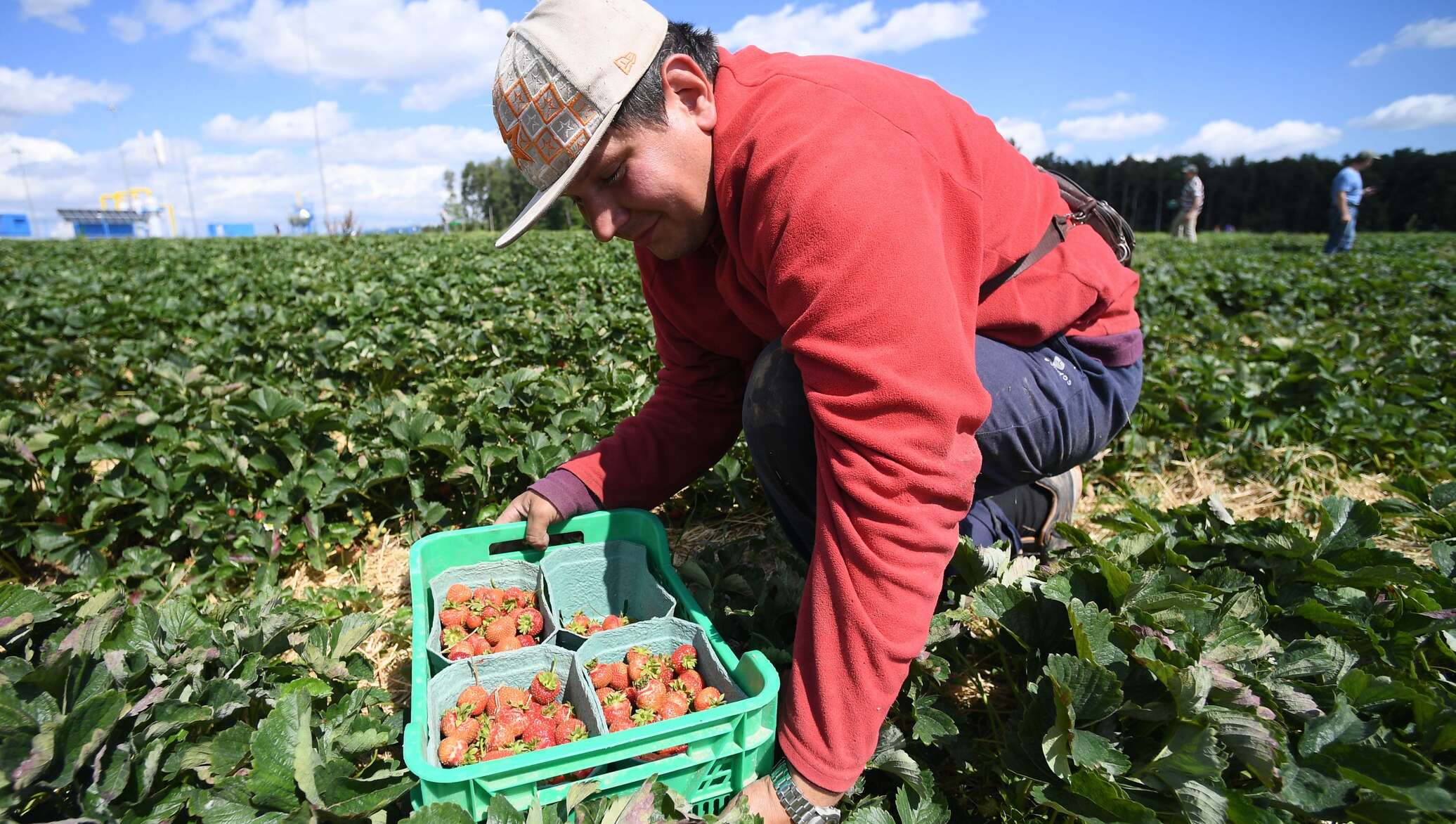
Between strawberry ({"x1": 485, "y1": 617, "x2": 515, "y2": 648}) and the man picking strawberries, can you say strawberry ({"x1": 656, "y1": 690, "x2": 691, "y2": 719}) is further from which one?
strawberry ({"x1": 485, "y1": 617, "x2": 515, "y2": 648})

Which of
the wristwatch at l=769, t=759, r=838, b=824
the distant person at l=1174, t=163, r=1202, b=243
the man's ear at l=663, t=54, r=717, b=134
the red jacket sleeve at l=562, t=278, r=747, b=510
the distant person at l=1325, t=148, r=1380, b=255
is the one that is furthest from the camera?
the distant person at l=1174, t=163, r=1202, b=243

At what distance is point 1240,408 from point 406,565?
350cm

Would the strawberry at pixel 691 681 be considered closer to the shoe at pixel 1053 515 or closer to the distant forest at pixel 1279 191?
the shoe at pixel 1053 515

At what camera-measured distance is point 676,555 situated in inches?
109

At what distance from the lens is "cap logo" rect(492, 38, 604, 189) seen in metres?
1.34

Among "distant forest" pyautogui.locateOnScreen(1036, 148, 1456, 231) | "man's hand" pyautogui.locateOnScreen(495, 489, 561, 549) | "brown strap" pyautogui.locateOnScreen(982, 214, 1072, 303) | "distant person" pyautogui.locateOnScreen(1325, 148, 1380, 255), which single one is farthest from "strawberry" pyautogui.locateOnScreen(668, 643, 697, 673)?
"distant forest" pyautogui.locateOnScreen(1036, 148, 1456, 231)

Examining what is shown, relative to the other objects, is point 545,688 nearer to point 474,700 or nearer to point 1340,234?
point 474,700

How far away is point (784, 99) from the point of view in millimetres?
1361

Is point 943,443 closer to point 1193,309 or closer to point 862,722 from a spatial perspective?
point 862,722

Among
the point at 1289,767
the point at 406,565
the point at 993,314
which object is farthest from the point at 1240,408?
the point at 406,565

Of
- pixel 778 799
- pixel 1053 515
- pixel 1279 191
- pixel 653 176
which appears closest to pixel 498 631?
pixel 778 799

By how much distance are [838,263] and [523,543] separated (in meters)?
1.37

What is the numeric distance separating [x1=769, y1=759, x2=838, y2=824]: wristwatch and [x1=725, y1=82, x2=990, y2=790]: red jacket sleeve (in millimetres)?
40

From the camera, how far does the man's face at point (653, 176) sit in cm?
141
